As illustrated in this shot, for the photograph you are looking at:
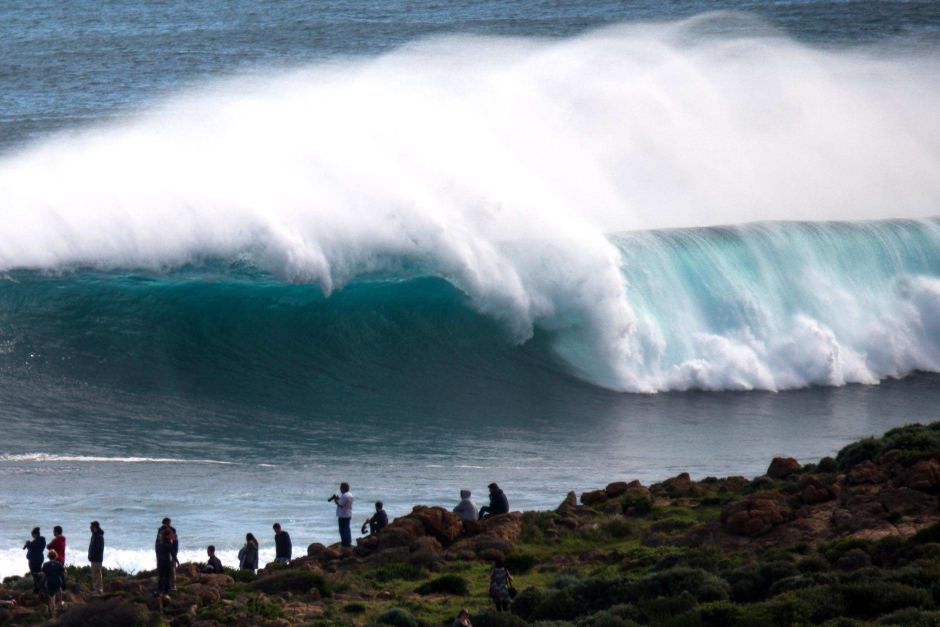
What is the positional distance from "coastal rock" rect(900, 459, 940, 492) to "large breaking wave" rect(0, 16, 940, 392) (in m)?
10.2

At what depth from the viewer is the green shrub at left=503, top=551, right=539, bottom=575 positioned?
15.8 meters

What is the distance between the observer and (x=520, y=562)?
15836 mm

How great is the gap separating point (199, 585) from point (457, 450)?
7.30 meters

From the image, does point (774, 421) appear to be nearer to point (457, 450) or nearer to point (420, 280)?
point (457, 450)

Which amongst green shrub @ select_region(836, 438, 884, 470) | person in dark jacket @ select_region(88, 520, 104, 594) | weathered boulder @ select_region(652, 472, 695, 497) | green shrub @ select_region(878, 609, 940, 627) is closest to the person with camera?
person in dark jacket @ select_region(88, 520, 104, 594)

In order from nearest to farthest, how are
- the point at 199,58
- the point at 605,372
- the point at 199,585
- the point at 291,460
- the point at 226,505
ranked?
1. the point at 199,585
2. the point at 226,505
3. the point at 291,460
4. the point at 605,372
5. the point at 199,58

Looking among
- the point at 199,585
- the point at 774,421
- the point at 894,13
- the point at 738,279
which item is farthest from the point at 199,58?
the point at 199,585

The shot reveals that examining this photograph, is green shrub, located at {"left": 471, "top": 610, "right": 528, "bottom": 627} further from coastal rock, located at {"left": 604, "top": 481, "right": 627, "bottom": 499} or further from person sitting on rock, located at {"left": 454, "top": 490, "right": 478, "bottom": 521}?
coastal rock, located at {"left": 604, "top": 481, "right": 627, "bottom": 499}

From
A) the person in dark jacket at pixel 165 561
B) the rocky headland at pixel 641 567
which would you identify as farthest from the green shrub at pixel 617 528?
the person in dark jacket at pixel 165 561

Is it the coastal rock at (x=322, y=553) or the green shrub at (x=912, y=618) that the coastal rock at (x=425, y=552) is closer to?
the coastal rock at (x=322, y=553)

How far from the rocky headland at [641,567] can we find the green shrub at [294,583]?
0.6 inches

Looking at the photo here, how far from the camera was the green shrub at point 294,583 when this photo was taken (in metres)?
15.0

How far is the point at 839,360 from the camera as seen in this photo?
27125 millimetres

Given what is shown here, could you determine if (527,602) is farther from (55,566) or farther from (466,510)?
(55,566)
